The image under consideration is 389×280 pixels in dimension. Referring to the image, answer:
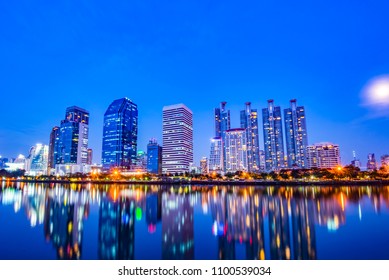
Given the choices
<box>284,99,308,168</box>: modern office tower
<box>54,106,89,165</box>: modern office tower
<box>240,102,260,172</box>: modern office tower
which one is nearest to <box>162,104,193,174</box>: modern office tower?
<box>240,102,260,172</box>: modern office tower

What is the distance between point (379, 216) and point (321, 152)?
18140cm

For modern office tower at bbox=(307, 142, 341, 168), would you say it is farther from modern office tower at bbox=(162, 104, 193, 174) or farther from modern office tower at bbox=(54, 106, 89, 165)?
modern office tower at bbox=(54, 106, 89, 165)

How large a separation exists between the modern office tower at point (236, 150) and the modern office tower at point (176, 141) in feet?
98.2

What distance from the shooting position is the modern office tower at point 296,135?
590ft

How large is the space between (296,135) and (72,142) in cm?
16841

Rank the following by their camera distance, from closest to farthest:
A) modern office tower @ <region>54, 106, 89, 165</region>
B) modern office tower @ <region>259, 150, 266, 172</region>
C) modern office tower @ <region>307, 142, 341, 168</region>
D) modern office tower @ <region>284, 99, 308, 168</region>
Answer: modern office tower @ <region>284, 99, 308, 168</region>, modern office tower @ <region>307, 142, 341, 168</region>, modern office tower @ <region>54, 106, 89, 165</region>, modern office tower @ <region>259, 150, 266, 172</region>

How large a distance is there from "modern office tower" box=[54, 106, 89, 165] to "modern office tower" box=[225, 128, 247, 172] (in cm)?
11108

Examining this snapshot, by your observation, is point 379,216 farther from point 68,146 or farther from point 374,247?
point 68,146

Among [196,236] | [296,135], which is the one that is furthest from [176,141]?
[196,236]

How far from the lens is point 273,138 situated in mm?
185500

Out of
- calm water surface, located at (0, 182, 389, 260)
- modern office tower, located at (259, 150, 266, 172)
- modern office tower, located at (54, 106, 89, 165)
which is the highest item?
modern office tower, located at (54, 106, 89, 165)

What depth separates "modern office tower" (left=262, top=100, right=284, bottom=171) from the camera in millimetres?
184125

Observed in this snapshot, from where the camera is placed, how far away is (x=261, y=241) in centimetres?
1415
